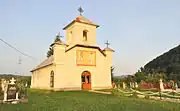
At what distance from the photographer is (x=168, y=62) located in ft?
181

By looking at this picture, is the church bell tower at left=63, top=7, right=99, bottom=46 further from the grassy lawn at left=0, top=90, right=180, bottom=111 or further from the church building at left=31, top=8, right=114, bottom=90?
the grassy lawn at left=0, top=90, right=180, bottom=111

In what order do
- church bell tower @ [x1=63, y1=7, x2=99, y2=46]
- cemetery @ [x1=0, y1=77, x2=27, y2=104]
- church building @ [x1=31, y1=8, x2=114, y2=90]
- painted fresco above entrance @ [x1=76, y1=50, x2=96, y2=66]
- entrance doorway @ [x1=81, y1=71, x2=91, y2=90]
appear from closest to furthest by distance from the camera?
cemetery @ [x1=0, y1=77, x2=27, y2=104]
church building @ [x1=31, y1=8, x2=114, y2=90]
painted fresco above entrance @ [x1=76, y1=50, x2=96, y2=66]
entrance doorway @ [x1=81, y1=71, x2=91, y2=90]
church bell tower @ [x1=63, y1=7, x2=99, y2=46]

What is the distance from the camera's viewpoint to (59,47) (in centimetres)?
2053

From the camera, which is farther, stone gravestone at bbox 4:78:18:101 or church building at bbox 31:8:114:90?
church building at bbox 31:8:114:90

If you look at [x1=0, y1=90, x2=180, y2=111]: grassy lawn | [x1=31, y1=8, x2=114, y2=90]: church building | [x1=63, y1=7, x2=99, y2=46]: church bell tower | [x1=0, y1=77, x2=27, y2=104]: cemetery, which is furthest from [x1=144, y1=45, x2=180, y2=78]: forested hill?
[x1=0, y1=77, x2=27, y2=104]: cemetery

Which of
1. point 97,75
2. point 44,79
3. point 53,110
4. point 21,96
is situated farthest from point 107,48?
point 53,110

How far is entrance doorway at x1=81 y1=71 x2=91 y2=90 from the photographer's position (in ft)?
72.2

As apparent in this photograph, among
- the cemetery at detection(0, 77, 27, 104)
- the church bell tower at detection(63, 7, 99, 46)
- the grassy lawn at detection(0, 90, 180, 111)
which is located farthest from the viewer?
the church bell tower at detection(63, 7, 99, 46)

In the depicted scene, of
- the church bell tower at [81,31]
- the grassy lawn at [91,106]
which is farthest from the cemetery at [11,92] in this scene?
the church bell tower at [81,31]

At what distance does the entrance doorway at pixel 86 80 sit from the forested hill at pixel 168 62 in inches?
1261

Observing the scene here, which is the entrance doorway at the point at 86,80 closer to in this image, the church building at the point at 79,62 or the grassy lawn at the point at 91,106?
the church building at the point at 79,62

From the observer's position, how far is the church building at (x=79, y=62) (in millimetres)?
20477

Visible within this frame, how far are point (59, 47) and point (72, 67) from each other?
2.80 metres

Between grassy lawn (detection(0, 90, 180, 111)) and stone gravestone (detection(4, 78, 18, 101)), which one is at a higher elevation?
stone gravestone (detection(4, 78, 18, 101))
